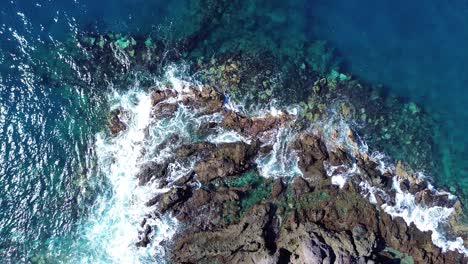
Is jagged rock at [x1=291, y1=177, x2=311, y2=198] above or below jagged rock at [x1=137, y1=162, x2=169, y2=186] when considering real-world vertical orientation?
below

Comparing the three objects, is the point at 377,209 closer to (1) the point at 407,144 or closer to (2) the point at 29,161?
(1) the point at 407,144

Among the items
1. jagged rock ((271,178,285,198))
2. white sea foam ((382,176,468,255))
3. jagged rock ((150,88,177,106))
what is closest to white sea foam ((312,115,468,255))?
white sea foam ((382,176,468,255))

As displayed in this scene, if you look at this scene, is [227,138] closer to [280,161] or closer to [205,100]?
[205,100]

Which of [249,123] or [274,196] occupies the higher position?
[249,123]

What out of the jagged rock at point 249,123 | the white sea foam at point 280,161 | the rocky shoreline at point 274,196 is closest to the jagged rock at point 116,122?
the rocky shoreline at point 274,196

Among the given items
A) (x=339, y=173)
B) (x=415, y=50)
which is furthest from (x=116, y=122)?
(x=415, y=50)

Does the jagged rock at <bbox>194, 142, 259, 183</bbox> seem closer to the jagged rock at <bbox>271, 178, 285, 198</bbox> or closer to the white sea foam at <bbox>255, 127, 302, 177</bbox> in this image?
the white sea foam at <bbox>255, 127, 302, 177</bbox>
